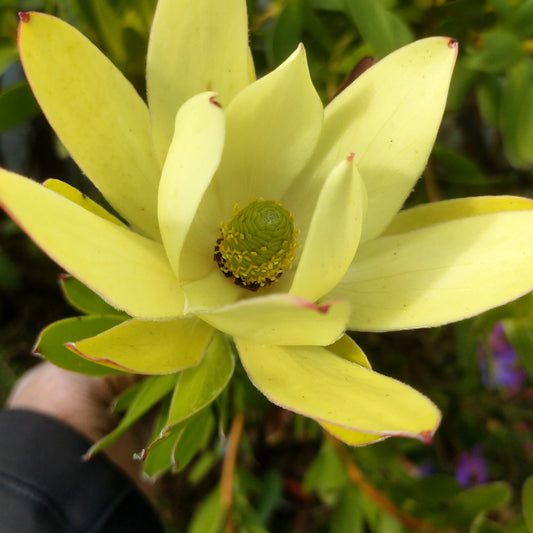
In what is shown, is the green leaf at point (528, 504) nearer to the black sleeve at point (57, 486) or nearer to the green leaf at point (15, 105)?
the black sleeve at point (57, 486)

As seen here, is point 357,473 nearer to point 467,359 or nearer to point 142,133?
point 467,359

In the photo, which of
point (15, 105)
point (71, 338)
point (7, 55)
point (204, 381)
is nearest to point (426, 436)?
point (204, 381)

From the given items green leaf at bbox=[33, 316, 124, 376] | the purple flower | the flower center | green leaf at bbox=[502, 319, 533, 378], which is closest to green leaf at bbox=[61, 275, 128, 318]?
green leaf at bbox=[33, 316, 124, 376]

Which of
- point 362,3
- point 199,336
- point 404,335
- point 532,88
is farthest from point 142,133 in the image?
point 404,335

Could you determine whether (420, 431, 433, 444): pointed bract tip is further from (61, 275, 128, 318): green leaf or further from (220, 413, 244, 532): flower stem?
(220, 413, 244, 532): flower stem

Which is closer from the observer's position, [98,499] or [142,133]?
[142,133]

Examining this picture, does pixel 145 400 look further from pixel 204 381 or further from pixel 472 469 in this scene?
pixel 472 469
